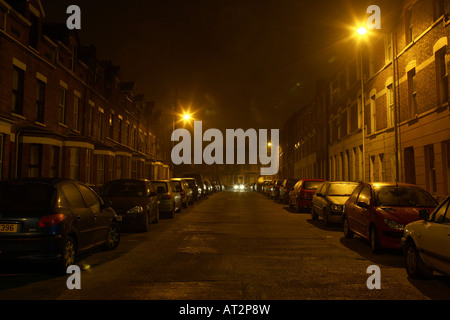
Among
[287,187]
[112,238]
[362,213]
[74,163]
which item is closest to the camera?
[112,238]

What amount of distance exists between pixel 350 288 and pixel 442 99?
1300 cm

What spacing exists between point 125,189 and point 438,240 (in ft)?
33.0

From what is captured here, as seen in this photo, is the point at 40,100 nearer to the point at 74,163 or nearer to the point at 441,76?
the point at 74,163

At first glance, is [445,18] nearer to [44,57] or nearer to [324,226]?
[324,226]

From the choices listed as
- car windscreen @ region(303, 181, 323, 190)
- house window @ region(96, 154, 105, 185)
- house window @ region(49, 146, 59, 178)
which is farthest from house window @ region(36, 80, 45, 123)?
car windscreen @ region(303, 181, 323, 190)

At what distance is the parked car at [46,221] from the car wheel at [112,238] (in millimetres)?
904

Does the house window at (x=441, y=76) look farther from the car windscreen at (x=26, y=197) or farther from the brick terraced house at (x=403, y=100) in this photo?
the car windscreen at (x=26, y=197)

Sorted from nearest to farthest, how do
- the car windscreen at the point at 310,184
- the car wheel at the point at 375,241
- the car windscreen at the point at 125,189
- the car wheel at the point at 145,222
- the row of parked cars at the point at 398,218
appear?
1. the row of parked cars at the point at 398,218
2. the car wheel at the point at 375,241
3. the car wheel at the point at 145,222
4. the car windscreen at the point at 125,189
5. the car windscreen at the point at 310,184

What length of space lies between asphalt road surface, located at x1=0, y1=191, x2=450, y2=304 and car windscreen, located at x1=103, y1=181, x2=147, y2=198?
2152mm

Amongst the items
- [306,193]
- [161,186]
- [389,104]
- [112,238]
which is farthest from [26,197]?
[389,104]

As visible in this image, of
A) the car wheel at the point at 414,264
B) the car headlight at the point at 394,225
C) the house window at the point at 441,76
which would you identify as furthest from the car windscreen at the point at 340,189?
the car wheel at the point at 414,264

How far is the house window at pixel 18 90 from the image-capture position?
1688cm

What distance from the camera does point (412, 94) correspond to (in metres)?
19.3
